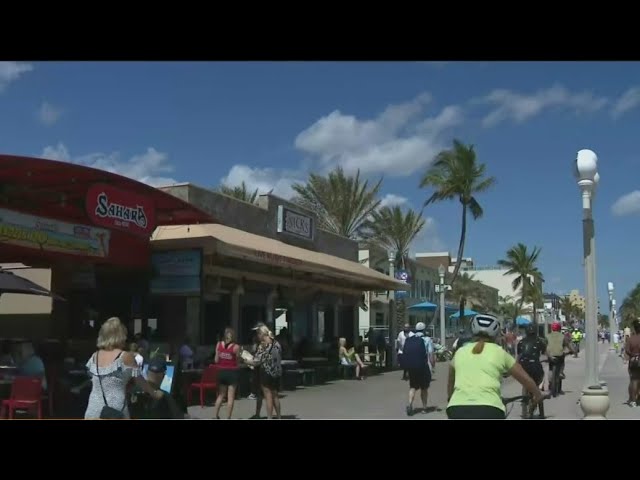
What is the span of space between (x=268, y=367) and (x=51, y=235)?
464 centimetres

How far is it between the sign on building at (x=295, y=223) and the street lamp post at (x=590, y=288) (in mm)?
13334

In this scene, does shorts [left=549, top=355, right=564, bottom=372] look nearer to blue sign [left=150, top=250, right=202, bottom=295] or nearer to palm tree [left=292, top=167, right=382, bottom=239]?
blue sign [left=150, top=250, right=202, bottom=295]

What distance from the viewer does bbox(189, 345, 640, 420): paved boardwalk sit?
40.8ft

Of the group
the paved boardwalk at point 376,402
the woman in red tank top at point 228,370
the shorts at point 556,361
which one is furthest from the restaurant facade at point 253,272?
the shorts at point 556,361

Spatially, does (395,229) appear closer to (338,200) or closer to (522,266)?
(338,200)

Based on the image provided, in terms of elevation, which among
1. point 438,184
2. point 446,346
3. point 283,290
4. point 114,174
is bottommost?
point 446,346

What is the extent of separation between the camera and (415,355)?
12.9m

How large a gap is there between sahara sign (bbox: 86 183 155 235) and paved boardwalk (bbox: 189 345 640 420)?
3462 millimetres

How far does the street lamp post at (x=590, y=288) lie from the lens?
860cm

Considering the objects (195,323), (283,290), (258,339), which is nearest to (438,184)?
(283,290)
